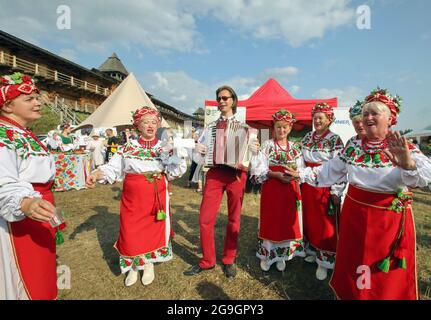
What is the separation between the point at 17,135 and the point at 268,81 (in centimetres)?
799

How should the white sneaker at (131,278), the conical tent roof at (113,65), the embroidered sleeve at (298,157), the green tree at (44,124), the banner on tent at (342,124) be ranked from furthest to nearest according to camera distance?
the conical tent roof at (113,65) → the green tree at (44,124) → the banner on tent at (342,124) → the embroidered sleeve at (298,157) → the white sneaker at (131,278)

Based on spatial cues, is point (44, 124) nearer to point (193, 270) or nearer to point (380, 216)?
point (193, 270)

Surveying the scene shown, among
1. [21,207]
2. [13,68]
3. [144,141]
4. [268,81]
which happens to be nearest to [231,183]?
[144,141]

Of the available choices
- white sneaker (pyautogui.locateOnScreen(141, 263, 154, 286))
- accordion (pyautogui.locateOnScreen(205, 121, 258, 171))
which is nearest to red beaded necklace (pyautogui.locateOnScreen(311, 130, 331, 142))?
accordion (pyautogui.locateOnScreen(205, 121, 258, 171))

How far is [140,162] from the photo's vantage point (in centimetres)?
273

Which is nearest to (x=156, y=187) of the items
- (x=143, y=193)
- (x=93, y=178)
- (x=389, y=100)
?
(x=143, y=193)

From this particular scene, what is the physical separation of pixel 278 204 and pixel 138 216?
1718mm

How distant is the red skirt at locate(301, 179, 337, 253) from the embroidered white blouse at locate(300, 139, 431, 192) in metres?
0.93

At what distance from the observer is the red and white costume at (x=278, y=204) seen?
2969mm

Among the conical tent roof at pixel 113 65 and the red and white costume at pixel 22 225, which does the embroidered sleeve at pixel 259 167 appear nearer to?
the red and white costume at pixel 22 225

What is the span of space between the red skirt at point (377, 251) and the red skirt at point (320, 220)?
105 cm

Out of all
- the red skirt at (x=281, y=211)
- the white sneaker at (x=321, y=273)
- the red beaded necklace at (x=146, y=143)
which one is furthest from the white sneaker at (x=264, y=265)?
the red beaded necklace at (x=146, y=143)

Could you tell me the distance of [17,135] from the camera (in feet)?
5.25
